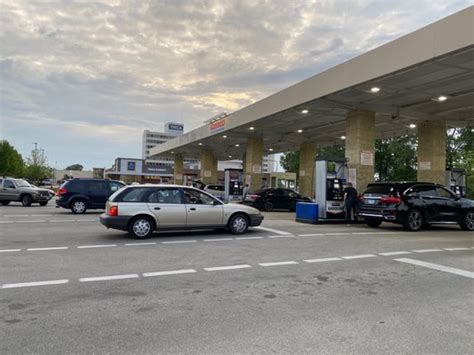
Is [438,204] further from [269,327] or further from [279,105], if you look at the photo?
[269,327]

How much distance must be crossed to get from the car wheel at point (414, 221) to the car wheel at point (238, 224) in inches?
230

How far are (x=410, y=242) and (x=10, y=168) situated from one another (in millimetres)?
60391

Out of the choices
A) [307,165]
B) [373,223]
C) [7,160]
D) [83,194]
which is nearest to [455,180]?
[373,223]

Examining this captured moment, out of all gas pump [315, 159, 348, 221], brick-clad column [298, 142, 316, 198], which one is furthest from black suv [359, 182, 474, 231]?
brick-clad column [298, 142, 316, 198]

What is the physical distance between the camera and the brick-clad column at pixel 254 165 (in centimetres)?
3075

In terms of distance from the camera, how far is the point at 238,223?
1236cm

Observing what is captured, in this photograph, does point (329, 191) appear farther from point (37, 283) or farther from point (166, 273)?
point (37, 283)

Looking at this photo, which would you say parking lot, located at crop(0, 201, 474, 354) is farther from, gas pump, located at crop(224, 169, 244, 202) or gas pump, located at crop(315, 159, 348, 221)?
gas pump, located at crop(224, 169, 244, 202)

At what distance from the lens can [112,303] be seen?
5312 mm

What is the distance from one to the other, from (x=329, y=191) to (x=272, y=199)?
27.6 ft

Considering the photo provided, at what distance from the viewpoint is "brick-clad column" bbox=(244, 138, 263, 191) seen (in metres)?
30.8

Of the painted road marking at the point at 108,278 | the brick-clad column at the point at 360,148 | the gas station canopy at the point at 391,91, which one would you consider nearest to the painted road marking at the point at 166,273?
the painted road marking at the point at 108,278

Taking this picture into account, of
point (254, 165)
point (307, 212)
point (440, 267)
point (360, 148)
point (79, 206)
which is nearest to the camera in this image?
point (440, 267)

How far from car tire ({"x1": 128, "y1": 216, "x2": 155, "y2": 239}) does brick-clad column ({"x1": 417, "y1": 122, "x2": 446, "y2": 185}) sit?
16.1 m
